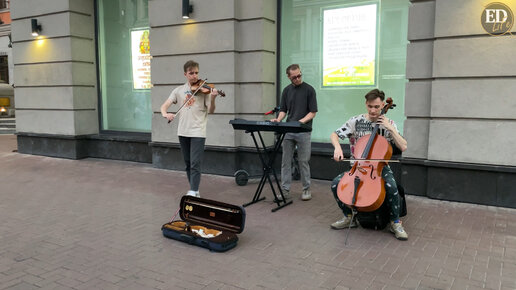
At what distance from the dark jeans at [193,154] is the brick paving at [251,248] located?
0.52 metres

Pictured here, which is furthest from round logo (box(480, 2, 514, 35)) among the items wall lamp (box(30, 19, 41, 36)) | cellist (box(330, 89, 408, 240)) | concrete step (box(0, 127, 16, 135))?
concrete step (box(0, 127, 16, 135))

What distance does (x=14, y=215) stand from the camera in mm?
5734

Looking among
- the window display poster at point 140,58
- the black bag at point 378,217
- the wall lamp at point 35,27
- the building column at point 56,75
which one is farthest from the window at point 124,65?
the black bag at point 378,217

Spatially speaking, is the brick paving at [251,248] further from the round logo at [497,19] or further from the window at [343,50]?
the round logo at [497,19]

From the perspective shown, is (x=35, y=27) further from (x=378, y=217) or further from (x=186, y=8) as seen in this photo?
(x=378, y=217)

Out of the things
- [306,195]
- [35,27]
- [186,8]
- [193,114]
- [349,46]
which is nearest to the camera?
[193,114]

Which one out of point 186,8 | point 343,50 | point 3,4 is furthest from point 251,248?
point 3,4

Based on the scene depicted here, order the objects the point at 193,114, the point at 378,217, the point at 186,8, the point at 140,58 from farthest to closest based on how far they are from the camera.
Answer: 1. the point at 140,58
2. the point at 186,8
3. the point at 193,114
4. the point at 378,217

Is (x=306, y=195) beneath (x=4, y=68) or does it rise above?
beneath

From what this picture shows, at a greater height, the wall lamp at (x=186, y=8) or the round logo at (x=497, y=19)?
the wall lamp at (x=186, y=8)

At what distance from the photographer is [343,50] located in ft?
26.2

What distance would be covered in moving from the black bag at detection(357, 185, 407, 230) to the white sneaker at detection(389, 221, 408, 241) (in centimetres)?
12

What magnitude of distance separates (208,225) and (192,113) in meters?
2.02

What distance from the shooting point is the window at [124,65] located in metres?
10.3
